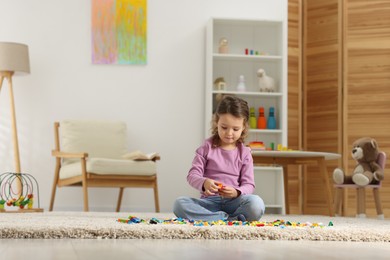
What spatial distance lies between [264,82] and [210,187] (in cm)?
337

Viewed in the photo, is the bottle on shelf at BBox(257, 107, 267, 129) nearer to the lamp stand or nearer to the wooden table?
the wooden table

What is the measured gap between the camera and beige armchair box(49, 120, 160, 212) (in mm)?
5234

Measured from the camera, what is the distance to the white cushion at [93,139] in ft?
19.1

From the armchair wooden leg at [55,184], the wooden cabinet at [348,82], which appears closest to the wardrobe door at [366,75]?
the wooden cabinet at [348,82]

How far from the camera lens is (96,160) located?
5199 millimetres

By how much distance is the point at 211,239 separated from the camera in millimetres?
2250

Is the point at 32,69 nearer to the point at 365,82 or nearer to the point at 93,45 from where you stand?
the point at 93,45

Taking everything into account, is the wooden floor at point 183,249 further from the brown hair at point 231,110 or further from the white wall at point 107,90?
the white wall at point 107,90

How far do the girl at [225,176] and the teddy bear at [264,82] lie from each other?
2.98 meters

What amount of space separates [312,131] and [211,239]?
4.51 m

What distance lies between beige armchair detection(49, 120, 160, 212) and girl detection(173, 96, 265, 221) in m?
2.10

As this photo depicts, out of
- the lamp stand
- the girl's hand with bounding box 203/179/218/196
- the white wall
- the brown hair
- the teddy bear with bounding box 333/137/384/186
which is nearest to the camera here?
the girl's hand with bounding box 203/179/218/196

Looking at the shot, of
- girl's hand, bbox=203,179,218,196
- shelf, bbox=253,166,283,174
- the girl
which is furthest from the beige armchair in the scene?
A: girl's hand, bbox=203,179,218,196

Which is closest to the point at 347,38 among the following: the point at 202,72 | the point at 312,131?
the point at 312,131
